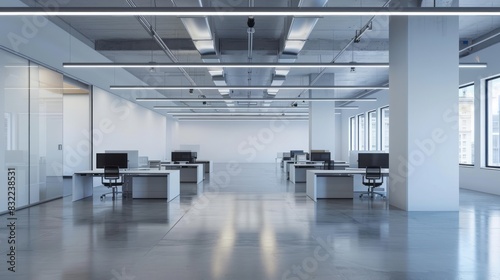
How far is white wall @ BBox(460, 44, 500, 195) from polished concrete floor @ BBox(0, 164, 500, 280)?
2.03 metres

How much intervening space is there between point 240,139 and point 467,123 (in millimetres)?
17173

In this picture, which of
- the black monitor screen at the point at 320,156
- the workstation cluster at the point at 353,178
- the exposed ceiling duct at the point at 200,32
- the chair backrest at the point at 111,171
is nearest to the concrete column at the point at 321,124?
the black monitor screen at the point at 320,156

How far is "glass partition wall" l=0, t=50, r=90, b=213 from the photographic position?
6871 mm

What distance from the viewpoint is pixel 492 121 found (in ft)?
33.0

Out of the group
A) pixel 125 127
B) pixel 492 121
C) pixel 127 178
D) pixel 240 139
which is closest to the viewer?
pixel 127 178

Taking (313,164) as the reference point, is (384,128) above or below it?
above

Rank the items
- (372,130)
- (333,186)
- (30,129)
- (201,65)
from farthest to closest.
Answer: (372,130), (333,186), (201,65), (30,129)

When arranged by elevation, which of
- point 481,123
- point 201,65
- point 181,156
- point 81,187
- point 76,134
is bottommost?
point 81,187

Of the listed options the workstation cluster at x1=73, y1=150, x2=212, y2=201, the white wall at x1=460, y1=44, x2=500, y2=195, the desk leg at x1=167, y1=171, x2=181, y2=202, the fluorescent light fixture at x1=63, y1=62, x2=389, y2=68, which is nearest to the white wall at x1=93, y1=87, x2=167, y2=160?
the workstation cluster at x1=73, y1=150, x2=212, y2=201

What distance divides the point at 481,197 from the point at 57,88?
10.5m

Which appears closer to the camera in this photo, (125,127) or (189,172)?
(189,172)

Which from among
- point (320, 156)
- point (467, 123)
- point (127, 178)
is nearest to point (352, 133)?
point (467, 123)

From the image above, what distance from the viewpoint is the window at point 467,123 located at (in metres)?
11.0

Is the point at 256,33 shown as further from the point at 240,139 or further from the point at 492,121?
the point at 240,139
